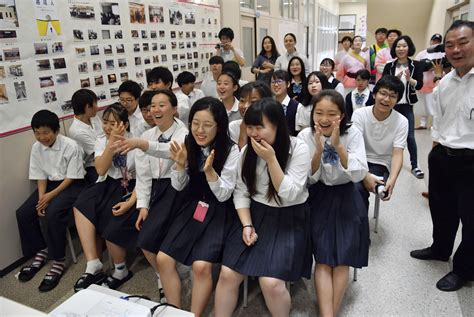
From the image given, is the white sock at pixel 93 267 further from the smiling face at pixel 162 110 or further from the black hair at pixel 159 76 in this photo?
the black hair at pixel 159 76

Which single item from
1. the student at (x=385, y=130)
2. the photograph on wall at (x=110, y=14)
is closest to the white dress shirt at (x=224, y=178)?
the student at (x=385, y=130)

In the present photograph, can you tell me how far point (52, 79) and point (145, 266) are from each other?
5.04ft

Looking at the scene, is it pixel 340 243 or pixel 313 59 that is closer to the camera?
pixel 340 243

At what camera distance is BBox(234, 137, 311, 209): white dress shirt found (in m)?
1.62

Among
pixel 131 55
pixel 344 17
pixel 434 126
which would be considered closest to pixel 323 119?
pixel 434 126

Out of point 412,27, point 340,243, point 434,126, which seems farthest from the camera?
point 412,27

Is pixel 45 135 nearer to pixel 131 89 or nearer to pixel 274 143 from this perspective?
pixel 131 89

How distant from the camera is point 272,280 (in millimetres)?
1552

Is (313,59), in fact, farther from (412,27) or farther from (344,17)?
(344,17)

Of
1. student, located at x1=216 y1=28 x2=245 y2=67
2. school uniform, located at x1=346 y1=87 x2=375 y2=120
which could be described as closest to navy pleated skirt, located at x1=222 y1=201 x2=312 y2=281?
school uniform, located at x1=346 y1=87 x2=375 y2=120

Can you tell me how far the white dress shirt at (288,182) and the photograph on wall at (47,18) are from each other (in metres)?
1.77

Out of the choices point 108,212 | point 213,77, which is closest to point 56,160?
point 108,212

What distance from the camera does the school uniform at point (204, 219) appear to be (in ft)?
5.73

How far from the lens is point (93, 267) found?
2.14 metres
